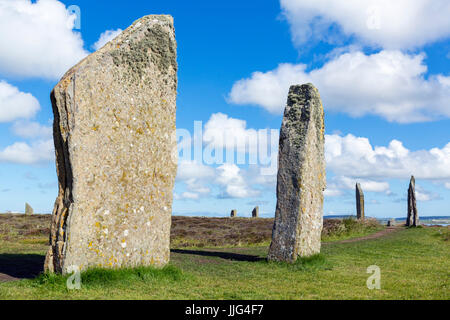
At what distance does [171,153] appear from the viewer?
9883 mm

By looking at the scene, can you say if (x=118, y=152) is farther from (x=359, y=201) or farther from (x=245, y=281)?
(x=359, y=201)

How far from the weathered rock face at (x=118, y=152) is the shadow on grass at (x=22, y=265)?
2002mm

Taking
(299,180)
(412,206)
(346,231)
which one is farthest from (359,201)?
(299,180)

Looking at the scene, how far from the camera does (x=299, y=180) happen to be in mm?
12148

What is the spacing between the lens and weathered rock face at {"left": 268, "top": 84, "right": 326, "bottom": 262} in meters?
12.1

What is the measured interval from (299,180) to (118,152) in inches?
222

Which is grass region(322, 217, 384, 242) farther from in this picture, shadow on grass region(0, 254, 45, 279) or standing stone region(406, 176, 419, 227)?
shadow on grass region(0, 254, 45, 279)

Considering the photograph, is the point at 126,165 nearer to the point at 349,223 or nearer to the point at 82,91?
the point at 82,91

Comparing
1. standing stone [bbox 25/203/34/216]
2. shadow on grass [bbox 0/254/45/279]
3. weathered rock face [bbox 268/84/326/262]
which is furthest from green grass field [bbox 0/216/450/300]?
standing stone [bbox 25/203/34/216]

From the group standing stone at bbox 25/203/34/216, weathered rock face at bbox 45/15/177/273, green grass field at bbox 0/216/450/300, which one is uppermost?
weathered rock face at bbox 45/15/177/273

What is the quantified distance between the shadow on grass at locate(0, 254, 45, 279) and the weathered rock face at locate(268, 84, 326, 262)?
21.5 feet

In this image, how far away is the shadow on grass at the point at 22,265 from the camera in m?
9.70
